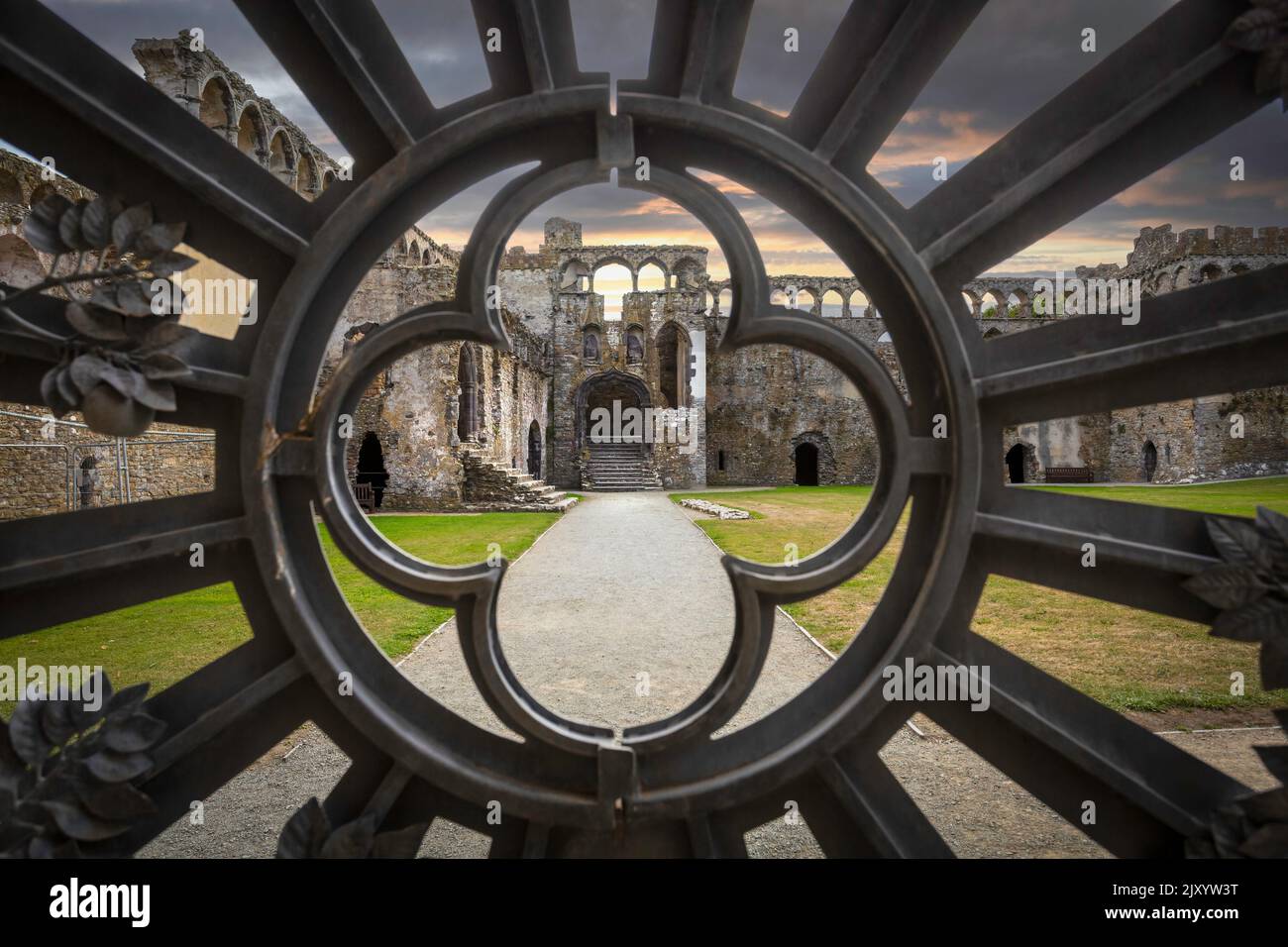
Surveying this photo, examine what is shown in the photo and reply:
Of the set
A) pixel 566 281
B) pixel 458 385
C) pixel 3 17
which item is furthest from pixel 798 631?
pixel 566 281

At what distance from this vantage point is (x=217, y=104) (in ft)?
57.0

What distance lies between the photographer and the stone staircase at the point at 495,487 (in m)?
20.0

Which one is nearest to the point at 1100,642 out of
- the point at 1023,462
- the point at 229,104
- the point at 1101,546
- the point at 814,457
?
the point at 1101,546

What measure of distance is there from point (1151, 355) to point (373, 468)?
23.8 metres

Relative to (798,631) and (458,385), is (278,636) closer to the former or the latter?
(798,631)

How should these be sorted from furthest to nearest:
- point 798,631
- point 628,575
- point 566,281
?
1. point 566,281
2. point 628,575
3. point 798,631

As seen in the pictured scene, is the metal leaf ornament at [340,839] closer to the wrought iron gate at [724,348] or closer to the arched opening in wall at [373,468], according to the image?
the wrought iron gate at [724,348]

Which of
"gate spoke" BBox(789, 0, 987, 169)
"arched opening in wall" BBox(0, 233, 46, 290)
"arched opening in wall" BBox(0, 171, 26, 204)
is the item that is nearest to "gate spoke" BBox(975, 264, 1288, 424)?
"gate spoke" BBox(789, 0, 987, 169)

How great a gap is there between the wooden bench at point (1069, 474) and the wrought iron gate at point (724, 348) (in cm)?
3652

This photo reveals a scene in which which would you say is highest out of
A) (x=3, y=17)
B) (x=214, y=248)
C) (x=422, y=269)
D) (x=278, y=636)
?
(x=422, y=269)

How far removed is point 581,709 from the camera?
464 cm

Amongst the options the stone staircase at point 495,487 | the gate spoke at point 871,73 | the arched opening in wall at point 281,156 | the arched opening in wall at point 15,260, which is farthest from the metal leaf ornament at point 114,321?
the arched opening in wall at point 281,156

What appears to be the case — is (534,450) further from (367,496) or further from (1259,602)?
(1259,602)
